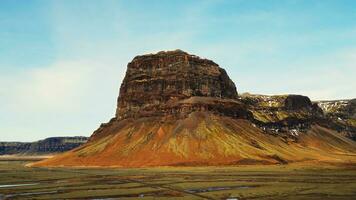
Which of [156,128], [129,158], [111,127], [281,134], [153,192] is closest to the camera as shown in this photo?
[153,192]

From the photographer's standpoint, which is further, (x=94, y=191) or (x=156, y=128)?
(x=156, y=128)

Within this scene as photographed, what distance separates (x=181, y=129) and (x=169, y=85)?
30714 millimetres

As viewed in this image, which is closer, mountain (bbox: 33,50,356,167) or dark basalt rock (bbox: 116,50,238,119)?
mountain (bbox: 33,50,356,167)

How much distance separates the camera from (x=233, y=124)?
167m

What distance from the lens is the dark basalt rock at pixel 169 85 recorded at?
173 meters

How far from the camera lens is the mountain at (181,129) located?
140375 mm

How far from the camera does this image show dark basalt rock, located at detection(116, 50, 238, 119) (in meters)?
173

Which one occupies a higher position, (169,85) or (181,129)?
(169,85)

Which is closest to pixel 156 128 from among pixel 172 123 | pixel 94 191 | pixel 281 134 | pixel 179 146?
pixel 172 123

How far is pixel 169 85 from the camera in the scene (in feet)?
592

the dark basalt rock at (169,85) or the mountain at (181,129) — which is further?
the dark basalt rock at (169,85)

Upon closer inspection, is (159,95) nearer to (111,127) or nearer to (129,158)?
(111,127)

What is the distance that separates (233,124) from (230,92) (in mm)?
32695

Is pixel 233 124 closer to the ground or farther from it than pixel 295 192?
farther from it
